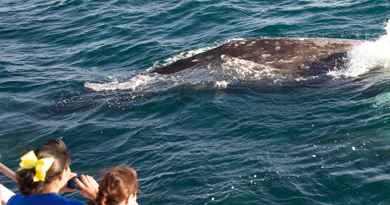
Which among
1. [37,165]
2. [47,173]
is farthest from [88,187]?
[37,165]

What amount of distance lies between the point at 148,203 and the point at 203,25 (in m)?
10.8

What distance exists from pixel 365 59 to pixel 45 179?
953cm

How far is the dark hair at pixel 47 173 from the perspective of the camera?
6727 mm

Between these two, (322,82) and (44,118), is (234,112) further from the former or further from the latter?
(44,118)

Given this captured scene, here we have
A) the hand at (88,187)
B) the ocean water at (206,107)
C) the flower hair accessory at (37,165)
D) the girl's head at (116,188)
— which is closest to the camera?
the girl's head at (116,188)

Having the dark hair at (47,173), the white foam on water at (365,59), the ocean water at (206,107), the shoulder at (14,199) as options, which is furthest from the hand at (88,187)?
the white foam on water at (365,59)

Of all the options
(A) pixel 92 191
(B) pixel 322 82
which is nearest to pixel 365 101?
(B) pixel 322 82

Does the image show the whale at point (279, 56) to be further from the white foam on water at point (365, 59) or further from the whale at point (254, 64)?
the white foam on water at point (365, 59)

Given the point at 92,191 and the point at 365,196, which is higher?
the point at 92,191

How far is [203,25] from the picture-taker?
2058 cm

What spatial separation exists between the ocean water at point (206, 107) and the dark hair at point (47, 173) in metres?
3.75

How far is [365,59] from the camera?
48.0ft

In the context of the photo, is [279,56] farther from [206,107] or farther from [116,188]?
[116,188]

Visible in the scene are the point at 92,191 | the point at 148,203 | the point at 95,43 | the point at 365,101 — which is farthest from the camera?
the point at 95,43
